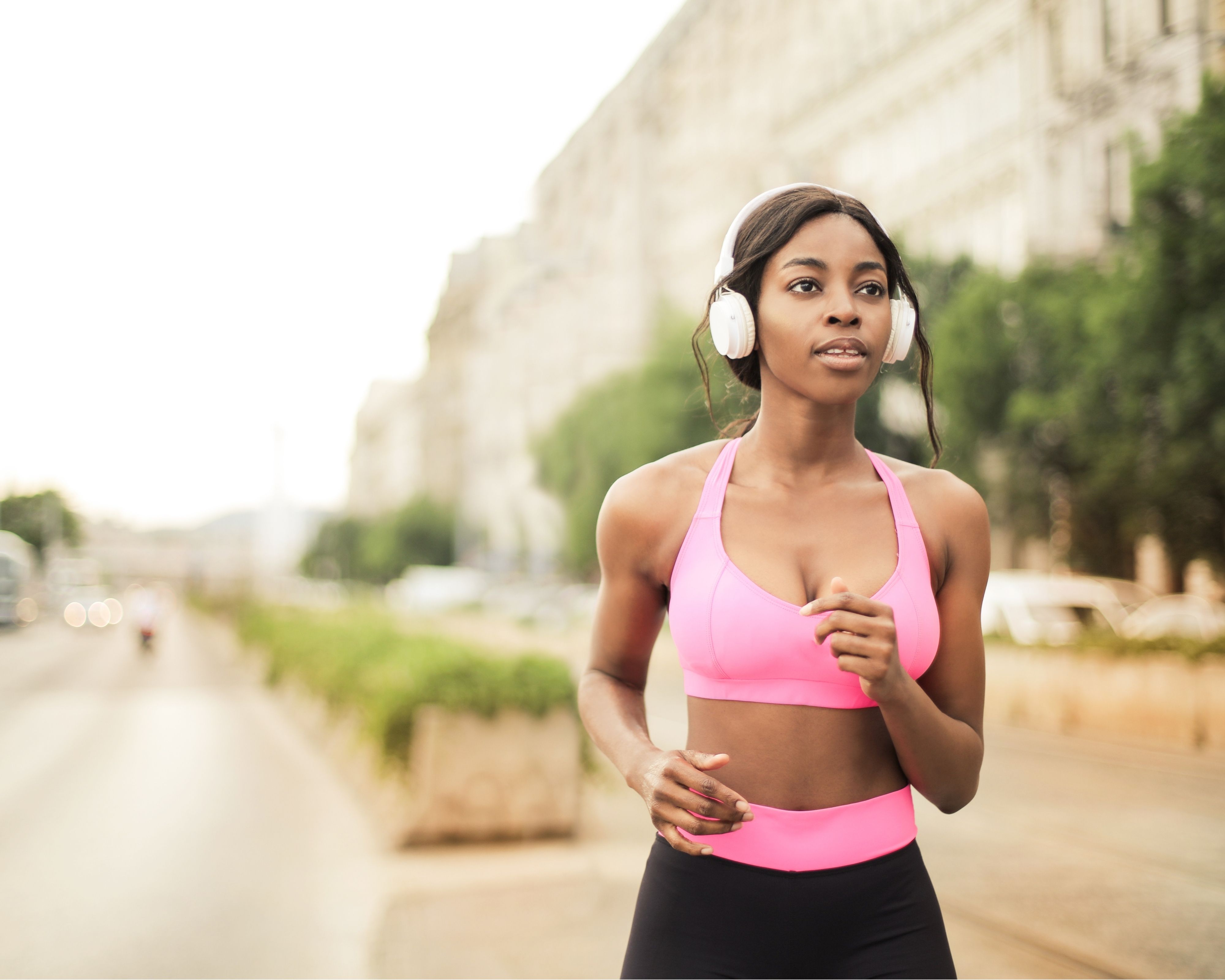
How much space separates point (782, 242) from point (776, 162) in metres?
41.1

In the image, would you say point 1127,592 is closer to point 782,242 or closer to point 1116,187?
point 1116,187

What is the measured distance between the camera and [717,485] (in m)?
1.86

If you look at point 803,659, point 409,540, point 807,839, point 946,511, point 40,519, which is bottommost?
point 409,540

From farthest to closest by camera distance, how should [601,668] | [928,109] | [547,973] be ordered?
[928,109]
[547,973]
[601,668]

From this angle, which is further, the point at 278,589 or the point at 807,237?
the point at 278,589

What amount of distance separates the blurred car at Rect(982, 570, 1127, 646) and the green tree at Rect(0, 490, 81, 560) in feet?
330

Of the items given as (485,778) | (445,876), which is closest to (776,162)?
(485,778)

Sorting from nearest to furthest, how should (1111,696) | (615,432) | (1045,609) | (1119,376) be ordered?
(1111,696), (1119,376), (1045,609), (615,432)

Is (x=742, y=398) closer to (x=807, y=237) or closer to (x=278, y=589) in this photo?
(x=807, y=237)

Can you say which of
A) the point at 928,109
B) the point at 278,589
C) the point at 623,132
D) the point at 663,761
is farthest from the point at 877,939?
the point at 623,132

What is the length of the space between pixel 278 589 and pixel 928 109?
889 inches

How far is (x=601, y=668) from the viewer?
2.00 metres

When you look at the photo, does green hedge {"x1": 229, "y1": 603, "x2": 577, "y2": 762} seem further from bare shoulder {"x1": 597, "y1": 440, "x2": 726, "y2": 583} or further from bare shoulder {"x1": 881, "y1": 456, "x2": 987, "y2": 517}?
bare shoulder {"x1": 881, "y1": 456, "x2": 987, "y2": 517}

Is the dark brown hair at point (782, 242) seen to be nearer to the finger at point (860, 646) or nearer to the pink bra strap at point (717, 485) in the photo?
the pink bra strap at point (717, 485)
